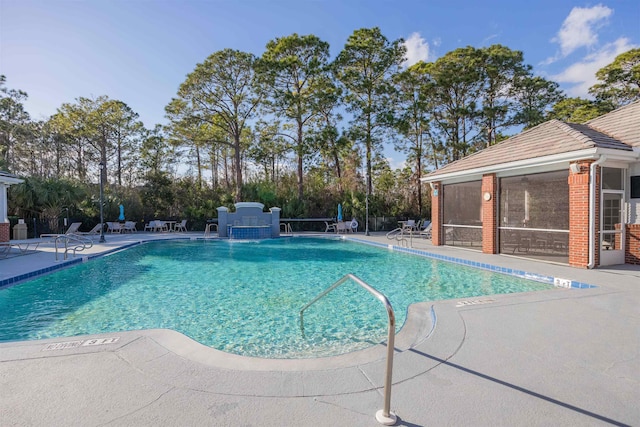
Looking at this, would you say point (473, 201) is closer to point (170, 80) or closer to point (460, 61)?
point (460, 61)

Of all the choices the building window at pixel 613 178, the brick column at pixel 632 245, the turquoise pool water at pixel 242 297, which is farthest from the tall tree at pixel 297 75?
the brick column at pixel 632 245

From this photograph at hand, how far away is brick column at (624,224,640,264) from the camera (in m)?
7.94

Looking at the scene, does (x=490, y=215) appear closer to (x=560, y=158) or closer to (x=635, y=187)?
(x=560, y=158)

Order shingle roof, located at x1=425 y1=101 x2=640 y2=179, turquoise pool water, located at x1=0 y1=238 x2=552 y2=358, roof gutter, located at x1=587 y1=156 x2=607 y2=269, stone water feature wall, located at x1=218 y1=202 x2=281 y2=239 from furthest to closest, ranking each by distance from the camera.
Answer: stone water feature wall, located at x1=218 y1=202 x2=281 y2=239
shingle roof, located at x1=425 y1=101 x2=640 y2=179
roof gutter, located at x1=587 y1=156 x2=607 y2=269
turquoise pool water, located at x1=0 y1=238 x2=552 y2=358

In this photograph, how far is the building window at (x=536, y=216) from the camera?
980cm

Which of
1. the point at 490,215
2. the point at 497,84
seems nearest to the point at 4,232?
the point at 490,215

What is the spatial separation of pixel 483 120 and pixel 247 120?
51.1 ft

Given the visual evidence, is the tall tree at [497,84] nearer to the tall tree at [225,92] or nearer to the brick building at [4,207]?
the tall tree at [225,92]

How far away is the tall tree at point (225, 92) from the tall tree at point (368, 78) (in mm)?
5756

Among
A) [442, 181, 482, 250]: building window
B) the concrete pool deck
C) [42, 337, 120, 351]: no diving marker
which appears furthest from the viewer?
[442, 181, 482, 250]: building window

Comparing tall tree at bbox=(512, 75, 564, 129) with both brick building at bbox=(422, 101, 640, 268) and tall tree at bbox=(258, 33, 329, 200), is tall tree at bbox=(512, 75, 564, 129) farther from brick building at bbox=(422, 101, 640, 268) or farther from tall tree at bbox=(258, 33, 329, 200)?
tall tree at bbox=(258, 33, 329, 200)

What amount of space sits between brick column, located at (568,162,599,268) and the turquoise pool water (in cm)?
188

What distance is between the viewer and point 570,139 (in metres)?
8.40

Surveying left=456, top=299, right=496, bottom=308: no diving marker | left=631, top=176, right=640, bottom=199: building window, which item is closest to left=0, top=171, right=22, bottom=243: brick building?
left=456, top=299, right=496, bottom=308: no diving marker
